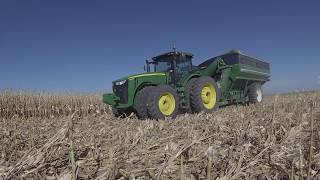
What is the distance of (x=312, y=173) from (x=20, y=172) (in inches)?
77.6

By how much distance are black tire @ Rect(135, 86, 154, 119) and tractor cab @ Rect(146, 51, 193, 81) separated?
1548 mm

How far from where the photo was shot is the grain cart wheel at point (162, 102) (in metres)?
10.4

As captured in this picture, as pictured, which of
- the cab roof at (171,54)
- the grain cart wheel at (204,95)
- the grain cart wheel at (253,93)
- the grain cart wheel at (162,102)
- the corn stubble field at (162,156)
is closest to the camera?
the corn stubble field at (162,156)

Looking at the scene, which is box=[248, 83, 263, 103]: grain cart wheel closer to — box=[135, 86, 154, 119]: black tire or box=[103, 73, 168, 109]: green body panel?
box=[103, 73, 168, 109]: green body panel

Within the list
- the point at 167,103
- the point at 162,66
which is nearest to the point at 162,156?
the point at 167,103

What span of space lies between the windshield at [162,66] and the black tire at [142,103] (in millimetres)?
1612

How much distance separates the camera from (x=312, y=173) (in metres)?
2.87

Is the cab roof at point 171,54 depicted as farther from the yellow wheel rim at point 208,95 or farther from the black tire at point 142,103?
the black tire at point 142,103

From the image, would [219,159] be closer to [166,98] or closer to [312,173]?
[312,173]

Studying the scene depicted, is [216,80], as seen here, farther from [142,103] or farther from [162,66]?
[142,103]

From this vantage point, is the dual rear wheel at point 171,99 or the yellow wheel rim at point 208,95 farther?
the yellow wheel rim at point 208,95

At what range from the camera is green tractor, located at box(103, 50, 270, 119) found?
1073 centimetres

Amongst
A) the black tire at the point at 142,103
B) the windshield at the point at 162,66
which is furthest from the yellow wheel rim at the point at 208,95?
the black tire at the point at 142,103

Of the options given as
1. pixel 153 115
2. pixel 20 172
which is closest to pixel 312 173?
pixel 20 172
